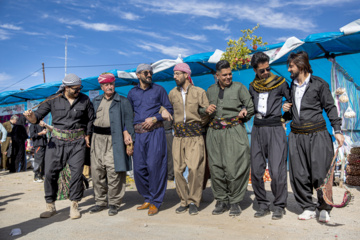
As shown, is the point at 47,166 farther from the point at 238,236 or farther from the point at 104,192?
the point at 238,236

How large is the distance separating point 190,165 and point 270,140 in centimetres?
115

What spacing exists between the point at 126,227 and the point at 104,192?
101cm

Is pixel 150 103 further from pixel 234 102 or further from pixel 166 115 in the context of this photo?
pixel 234 102

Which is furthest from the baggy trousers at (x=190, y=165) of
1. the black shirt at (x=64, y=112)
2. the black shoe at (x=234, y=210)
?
the black shirt at (x=64, y=112)

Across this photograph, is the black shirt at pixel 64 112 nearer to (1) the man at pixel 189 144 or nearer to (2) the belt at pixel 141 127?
(2) the belt at pixel 141 127

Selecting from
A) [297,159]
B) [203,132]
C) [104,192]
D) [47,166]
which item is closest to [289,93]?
[297,159]

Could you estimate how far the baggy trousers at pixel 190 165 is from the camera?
4.41m

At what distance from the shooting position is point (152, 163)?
4523 mm

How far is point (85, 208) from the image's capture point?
5062 millimetres

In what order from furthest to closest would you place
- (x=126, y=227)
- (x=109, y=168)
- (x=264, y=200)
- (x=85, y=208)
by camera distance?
(x=85, y=208) → (x=109, y=168) → (x=264, y=200) → (x=126, y=227)

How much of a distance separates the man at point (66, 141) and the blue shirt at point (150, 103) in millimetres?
783

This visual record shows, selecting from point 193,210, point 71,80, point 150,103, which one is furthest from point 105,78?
point 193,210

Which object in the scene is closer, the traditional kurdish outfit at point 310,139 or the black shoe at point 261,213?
the traditional kurdish outfit at point 310,139

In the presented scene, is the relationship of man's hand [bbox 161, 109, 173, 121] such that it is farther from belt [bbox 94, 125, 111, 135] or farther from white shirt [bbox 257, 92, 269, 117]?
white shirt [bbox 257, 92, 269, 117]
